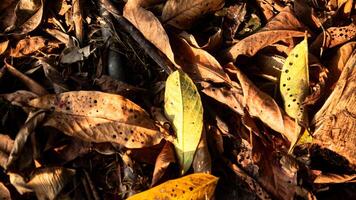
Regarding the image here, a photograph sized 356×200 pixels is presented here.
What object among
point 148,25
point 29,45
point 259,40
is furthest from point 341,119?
point 29,45

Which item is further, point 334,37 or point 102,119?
point 334,37

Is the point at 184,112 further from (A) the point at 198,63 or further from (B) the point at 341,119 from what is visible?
(B) the point at 341,119

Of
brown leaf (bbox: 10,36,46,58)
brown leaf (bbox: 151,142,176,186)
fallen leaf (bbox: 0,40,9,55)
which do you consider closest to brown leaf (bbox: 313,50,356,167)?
brown leaf (bbox: 151,142,176,186)

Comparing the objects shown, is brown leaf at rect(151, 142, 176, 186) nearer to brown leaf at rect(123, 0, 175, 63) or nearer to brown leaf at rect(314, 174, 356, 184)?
brown leaf at rect(123, 0, 175, 63)

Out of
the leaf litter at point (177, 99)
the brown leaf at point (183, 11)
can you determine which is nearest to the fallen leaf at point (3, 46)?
the leaf litter at point (177, 99)

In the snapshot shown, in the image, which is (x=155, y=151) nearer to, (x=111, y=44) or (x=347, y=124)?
(x=111, y=44)

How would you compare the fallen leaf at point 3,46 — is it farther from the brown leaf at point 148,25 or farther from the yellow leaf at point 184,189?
the yellow leaf at point 184,189
